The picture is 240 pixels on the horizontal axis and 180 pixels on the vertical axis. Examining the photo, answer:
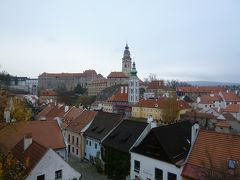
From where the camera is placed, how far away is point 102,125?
118 ft

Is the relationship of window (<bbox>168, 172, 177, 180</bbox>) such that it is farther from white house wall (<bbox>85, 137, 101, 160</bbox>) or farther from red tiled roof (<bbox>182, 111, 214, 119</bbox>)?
red tiled roof (<bbox>182, 111, 214, 119</bbox>)

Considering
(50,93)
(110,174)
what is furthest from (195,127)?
(50,93)

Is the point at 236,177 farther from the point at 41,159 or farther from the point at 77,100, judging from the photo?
the point at 77,100

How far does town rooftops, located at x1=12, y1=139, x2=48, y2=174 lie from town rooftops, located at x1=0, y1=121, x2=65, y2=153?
440 cm

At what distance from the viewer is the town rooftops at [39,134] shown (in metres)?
26.1

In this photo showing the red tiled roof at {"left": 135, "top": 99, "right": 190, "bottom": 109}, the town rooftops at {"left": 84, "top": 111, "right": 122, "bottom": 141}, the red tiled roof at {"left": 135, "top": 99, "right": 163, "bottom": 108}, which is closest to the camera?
the town rooftops at {"left": 84, "top": 111, "right": 122, "bottom": 141}

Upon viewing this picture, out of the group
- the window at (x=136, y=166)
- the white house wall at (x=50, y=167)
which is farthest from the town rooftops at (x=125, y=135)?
the white house wall at (x=50, y=167)

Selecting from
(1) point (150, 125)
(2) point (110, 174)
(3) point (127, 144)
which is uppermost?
(1) point (150, 125)

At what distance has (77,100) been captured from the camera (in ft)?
394

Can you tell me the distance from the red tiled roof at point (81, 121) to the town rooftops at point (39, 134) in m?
9.40

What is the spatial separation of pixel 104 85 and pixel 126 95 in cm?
4479

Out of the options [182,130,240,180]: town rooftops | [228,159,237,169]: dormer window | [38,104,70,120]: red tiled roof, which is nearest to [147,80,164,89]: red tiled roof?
[38,104,70,120]: red tiled roof

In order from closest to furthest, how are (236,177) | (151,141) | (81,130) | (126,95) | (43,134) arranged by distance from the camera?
(236,177)
(151,141)
(43,134)
(81,130)
(126,95)

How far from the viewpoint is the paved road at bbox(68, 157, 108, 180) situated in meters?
29.5
